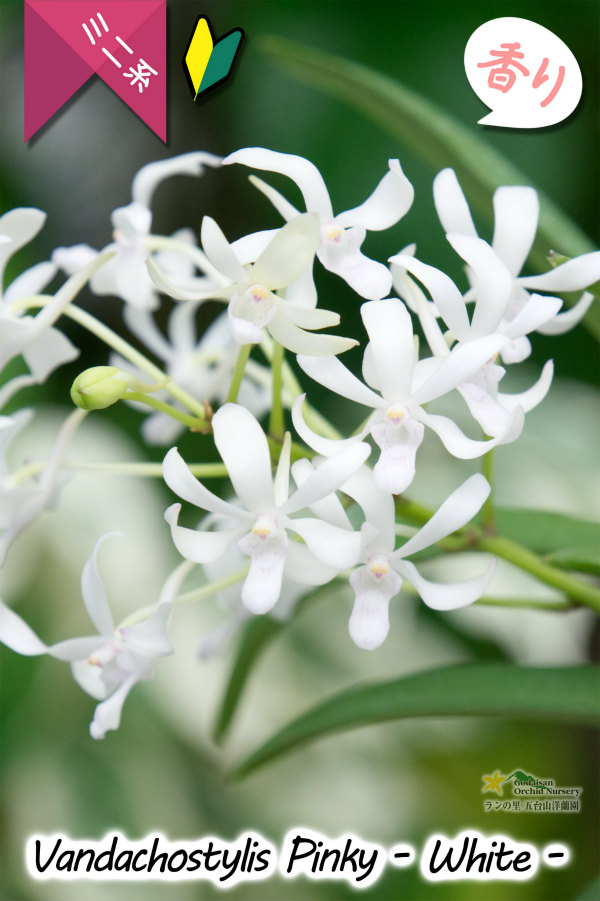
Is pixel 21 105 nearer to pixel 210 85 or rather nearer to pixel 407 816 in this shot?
pixel 210 85

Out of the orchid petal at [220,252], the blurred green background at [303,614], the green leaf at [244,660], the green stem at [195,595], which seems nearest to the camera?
the orchid petal at [220,252]

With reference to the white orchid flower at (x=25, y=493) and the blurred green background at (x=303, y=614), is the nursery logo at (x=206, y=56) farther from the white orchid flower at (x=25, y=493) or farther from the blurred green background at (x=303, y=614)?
the blurred green background at (x=303, y=614)

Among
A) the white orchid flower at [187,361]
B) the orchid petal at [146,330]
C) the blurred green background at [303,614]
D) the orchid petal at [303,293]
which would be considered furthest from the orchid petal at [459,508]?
the blurred green background at [303,614]

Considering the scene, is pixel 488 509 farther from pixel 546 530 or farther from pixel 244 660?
pixel 244 660

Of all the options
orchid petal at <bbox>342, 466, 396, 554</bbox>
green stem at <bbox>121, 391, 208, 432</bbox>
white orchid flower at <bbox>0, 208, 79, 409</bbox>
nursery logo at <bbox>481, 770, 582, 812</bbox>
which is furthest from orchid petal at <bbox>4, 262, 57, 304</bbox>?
nursery logo at <bbox>481, 770, 582, 812</bbox>

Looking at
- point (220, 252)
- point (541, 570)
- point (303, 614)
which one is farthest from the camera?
point (303, 614)

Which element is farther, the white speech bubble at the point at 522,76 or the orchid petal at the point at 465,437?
the white speech bubble at the point at 522,76

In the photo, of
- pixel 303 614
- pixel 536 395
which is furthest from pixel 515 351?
pixel 303 614
